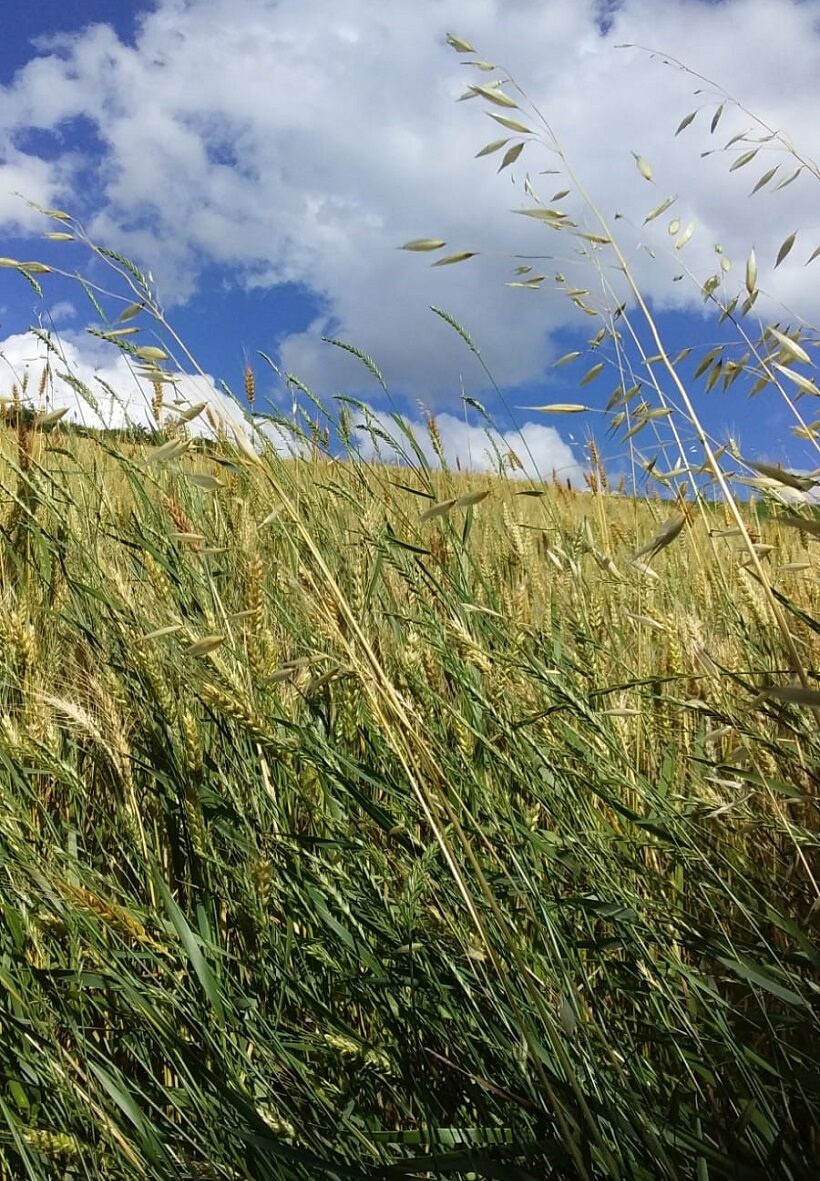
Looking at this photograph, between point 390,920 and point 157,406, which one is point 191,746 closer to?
point 390,920

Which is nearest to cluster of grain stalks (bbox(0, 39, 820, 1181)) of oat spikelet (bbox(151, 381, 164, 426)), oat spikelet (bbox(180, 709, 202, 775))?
oat spikelet (bbox(180, 709, 202, 775))

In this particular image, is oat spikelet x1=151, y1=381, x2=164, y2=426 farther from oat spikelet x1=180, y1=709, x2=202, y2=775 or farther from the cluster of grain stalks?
oat spikelet x1=180, y1=709, x2=202, y2=775

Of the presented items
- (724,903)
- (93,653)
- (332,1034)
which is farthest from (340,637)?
(93,653)

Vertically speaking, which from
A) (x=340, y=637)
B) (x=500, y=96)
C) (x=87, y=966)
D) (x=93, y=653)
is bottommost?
(x=87, y=966)

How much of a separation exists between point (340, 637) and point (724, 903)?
0.75 meters

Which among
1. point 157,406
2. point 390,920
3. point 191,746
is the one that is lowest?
point 390,920

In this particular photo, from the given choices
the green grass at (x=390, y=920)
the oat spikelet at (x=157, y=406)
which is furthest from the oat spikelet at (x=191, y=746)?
the oat spikelet at (x=157, y=406)

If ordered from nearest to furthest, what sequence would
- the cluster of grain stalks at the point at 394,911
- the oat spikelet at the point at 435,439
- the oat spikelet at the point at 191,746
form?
the cluster of grain stalks at the point at 394,911, the oat spikelet at the point at 191,746, the oat spikelet at the point at 435,439

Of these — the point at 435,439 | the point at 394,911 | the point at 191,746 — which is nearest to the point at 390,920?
the point at 394,911

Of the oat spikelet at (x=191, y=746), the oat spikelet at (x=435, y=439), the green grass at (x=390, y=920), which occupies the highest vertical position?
the oat spikelet at (x=435, y=439)

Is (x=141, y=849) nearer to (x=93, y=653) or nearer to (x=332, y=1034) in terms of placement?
(x=332, y=1034)

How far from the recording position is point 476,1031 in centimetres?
93

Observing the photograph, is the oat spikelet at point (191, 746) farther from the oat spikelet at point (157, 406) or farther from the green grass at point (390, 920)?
the oat spikelet at point (157, 406)

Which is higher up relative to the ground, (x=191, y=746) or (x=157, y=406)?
(x=157, y=406)
